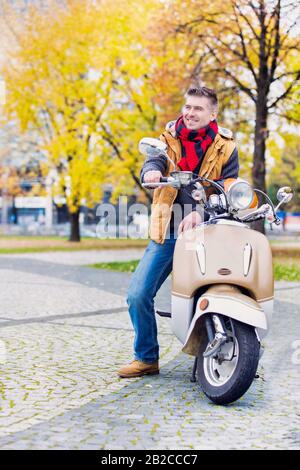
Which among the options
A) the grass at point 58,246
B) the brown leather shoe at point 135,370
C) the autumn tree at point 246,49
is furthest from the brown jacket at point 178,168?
the grass at point 58,246

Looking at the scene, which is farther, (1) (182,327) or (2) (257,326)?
(1) (182,327)

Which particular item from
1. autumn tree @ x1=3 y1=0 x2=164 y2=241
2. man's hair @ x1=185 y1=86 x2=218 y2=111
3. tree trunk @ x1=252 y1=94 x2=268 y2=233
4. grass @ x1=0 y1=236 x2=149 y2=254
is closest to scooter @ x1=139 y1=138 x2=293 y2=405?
man's hair @ x1=185 y1=86 x2=218 y2=111

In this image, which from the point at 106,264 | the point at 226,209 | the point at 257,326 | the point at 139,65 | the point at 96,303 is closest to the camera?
the point at 257,326

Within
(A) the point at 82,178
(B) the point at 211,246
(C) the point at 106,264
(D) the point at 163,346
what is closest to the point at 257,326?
(B) the point at 211,246

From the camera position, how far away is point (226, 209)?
15.4ft

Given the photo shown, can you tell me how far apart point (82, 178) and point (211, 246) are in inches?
818

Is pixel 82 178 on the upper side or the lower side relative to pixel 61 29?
lower

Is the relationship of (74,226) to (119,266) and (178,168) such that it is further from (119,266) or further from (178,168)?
(178,168)

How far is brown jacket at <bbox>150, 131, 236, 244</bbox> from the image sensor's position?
509cm

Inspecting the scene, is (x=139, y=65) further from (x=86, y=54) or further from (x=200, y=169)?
(x=200, y=169)

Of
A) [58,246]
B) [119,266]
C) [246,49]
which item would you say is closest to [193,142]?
[119,266]

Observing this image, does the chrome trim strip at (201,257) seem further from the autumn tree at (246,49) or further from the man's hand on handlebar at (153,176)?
the autumn tree at (246,49)

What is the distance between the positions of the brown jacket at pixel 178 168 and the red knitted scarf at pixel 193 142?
31mm

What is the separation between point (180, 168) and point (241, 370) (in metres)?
1.37
